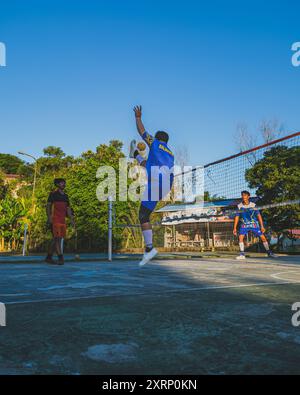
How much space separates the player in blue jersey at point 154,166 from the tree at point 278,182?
12115mm

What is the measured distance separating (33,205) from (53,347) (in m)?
19.4

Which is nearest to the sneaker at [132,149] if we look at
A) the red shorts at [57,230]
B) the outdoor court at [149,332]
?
the red shorts at [57,230]

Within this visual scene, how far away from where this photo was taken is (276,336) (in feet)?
5.67

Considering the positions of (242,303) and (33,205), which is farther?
(33,205)

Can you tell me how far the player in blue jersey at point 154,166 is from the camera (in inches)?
247

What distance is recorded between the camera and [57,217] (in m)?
7.15

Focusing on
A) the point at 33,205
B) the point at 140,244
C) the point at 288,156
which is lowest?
the point at 140,244

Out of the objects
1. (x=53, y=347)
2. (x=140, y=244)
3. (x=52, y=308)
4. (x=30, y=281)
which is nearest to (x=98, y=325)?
(x=53, y=347)

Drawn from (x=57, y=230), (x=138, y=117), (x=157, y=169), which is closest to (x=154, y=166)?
(x=157, y=169)

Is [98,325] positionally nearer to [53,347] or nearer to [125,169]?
[53,347]

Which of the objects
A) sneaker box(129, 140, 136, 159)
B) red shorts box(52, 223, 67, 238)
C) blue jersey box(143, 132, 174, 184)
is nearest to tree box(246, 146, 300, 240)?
blue jersey box(143, 132, 174, 184)

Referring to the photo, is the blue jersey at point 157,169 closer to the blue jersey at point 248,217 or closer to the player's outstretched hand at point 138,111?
the player's outstretched hand at point 138,111

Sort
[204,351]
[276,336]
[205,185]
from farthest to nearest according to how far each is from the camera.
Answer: [205,185] → [276,336] → [204,351]

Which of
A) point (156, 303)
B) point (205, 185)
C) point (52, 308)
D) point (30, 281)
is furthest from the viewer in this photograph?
point (205, 185)
